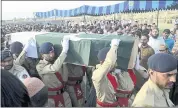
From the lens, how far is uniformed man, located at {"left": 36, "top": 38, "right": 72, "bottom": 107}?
4078 millimetres

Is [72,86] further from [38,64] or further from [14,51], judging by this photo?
[14,51]

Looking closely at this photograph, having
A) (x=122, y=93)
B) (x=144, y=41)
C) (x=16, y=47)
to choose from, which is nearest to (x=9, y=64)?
(x=16, y=47)

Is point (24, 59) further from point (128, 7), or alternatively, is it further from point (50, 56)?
point (128, 7)

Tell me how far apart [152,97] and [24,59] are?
274 cm

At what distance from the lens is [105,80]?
3637mm

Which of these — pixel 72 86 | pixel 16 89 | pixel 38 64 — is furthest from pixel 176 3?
pixel 16 89

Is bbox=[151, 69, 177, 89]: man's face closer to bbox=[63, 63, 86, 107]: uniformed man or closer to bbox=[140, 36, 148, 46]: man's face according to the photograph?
bbox=[63, 63, 86, 107]: uniformed man

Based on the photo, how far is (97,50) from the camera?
4.03 meters

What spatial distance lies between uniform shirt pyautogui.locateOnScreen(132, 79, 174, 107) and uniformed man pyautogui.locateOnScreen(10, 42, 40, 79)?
2420 mm

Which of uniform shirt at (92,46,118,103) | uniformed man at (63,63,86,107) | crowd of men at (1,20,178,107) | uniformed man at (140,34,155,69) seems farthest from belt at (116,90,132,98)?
uniformed man at (140,34,155,69)

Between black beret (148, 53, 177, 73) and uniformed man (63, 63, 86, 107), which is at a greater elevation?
black beret (148, 53, 177, 73)

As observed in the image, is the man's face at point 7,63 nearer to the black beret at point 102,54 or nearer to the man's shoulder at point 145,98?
the black beret at point 102,54

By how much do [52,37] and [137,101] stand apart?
2.27 metres

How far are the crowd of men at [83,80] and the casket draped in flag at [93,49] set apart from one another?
0.39ft
